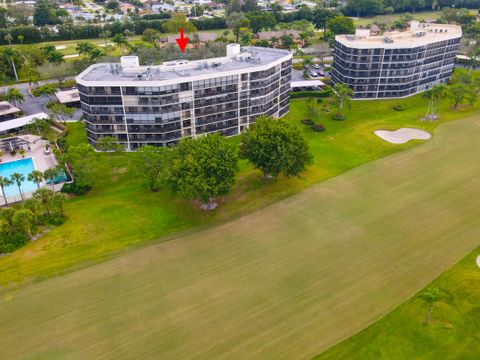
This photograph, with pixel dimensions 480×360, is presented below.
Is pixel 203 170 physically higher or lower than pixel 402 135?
higher

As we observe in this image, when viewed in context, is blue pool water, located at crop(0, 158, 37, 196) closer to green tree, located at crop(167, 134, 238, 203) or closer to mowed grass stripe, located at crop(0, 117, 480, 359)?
mowed grass stripe, located at crop(0, 117, 480, 359)

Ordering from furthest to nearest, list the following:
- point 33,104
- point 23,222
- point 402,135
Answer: point 33,104 < point 402,135 < point 23,222

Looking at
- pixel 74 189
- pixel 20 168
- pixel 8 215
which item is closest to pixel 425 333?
pixel 8 215

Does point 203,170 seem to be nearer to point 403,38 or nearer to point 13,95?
point 13,95

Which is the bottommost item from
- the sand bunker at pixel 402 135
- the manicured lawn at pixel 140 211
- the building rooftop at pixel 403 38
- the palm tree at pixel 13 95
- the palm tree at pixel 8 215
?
the manicured lawn at pixel 140 211

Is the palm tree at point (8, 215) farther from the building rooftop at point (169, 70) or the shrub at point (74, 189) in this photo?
the building rooftop at point (169, 70)

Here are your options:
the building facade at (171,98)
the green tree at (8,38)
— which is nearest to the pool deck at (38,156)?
the building facade at (171,98)

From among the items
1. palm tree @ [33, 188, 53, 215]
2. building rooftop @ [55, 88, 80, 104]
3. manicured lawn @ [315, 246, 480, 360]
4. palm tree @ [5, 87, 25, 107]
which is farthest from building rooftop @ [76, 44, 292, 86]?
manicured lawn @ [315, 246, 480, 360]

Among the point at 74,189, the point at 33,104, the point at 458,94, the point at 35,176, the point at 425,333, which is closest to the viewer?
the point at 425,333
